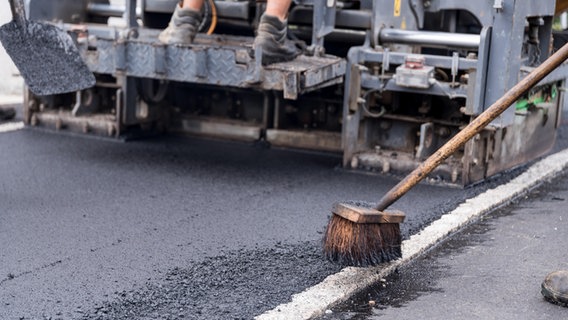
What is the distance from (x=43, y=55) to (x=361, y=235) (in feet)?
8.92

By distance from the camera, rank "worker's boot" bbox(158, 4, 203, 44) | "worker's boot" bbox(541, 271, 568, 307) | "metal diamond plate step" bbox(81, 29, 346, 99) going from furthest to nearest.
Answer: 1. "worker's boot" bbox(158, 4, 203, 44)
2. "metal diamond plate step" bbox(81, 29, 346, 99)
3. "worker's boot" bbox(541, 271, 568, 307)

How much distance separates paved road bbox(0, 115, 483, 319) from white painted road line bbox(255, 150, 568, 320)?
0.25ft

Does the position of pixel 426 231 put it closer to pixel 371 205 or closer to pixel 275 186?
pixel 371 205

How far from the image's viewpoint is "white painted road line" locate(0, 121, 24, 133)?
310 inches

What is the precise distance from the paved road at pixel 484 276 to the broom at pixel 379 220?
17 centimetres

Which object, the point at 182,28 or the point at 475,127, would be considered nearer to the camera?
the point at 475,127

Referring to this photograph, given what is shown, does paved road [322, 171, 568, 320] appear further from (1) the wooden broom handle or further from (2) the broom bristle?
(1) the wooden broom handle

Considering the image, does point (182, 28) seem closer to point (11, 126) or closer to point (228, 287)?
point (11, 126)

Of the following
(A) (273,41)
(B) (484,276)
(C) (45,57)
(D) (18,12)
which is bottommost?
(B) (484,276)

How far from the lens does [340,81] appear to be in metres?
6.73

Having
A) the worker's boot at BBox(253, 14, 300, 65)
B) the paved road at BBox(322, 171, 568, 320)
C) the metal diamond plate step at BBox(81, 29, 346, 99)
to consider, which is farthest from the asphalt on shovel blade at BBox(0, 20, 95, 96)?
the paved road at BBox(322, 171, 568, 320)

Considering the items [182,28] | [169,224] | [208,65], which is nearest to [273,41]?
[208,65]

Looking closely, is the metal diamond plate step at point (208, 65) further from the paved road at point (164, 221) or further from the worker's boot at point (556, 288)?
the worker's boot at point (556, 288)

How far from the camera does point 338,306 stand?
13.0 feet
